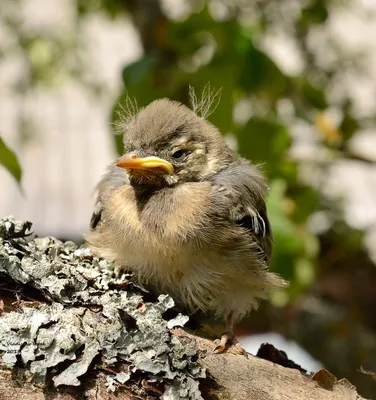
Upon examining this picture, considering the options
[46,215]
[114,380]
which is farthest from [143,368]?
[46,215]

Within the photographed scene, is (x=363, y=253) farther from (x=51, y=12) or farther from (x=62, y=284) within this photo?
(x=51, y=12)

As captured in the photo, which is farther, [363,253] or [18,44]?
[18,44]

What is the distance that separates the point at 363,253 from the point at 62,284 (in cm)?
318

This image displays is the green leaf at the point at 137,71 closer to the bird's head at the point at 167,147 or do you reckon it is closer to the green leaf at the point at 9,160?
the bird's head at the point at 167,147

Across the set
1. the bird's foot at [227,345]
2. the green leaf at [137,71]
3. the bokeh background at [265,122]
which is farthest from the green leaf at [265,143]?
the bird's foot at [227,345]

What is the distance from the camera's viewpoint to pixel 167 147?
7.56 ft

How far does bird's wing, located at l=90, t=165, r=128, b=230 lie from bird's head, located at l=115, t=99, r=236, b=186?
0.11 m

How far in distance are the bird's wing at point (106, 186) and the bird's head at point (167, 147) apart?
114 millimetres

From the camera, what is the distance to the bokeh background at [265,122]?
286 cm

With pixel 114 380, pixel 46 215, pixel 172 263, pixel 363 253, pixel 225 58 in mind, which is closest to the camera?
pixel 114 380

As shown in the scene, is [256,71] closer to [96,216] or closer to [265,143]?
[265,143]

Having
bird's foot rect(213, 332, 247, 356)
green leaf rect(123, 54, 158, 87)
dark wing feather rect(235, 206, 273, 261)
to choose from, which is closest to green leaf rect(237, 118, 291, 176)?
dark wing feather rect(235, 206, 273, 261)

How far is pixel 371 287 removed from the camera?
4.70 m

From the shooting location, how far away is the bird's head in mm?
2240
